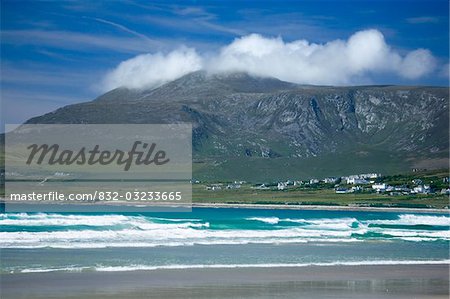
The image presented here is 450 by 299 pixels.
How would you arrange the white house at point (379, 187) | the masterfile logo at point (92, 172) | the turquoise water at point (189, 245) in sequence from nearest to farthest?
the turquoise water at point (189, 245) < the masterfile logo at point (92, 172) < the white house at point (379, 187)

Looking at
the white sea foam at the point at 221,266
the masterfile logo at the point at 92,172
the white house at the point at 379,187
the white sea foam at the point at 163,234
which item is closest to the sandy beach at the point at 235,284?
the white sea foam at the point at 221,266

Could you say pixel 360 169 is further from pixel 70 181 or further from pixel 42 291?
pixel 42 291

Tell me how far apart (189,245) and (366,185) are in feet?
353

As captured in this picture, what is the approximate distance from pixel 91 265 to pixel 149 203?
8448 centimetres

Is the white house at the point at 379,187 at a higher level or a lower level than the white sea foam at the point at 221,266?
higher

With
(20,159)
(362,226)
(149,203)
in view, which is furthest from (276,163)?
(362,226)

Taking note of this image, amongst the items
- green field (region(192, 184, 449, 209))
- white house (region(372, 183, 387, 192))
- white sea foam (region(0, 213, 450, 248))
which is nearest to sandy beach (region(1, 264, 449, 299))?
white sea foam (region(0, 213, 450, 248))

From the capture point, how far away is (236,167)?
185 m

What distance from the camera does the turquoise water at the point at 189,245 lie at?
30391mm

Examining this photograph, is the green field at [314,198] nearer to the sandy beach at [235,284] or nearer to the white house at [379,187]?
the white house at [379,187]

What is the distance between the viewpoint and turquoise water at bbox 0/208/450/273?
30391mm

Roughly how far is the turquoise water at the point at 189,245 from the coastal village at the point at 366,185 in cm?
7067

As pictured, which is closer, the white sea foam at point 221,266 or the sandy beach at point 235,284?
the sandy beach at point 235,284

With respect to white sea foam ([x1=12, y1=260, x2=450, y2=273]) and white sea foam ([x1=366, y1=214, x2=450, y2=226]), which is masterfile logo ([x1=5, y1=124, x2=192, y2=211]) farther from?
white sea foam ([x1=12, y1=260, x2=450, y2=273])
